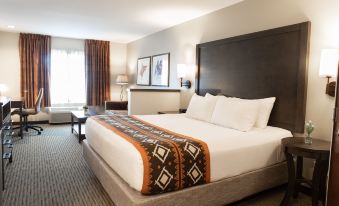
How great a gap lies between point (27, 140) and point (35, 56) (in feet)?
8.50

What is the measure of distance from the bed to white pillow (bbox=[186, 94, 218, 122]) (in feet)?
1.15

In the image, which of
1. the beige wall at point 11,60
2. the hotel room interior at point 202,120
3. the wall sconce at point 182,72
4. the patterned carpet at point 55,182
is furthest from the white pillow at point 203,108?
the beige wall at point 11,60

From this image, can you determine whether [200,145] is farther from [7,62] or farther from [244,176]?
[7,62]

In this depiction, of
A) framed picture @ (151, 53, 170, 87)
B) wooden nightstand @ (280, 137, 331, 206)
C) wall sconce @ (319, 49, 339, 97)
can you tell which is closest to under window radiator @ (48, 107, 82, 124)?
framed picture @ (151, 53, 170, 87)

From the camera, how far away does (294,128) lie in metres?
2.78

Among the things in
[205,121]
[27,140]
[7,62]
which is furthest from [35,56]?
[205,121]

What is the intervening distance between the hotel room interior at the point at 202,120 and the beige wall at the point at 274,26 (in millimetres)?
12

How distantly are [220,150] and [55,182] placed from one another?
6.41ft

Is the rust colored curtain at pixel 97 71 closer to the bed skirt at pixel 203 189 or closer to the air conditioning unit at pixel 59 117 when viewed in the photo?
the air conditioning unit at pixel 59 117

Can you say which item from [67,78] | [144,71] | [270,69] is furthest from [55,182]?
[67,78]

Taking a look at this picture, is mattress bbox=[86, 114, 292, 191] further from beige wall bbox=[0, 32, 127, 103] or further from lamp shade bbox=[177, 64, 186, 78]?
beige wall bbox=[0, 32, 127, 103]

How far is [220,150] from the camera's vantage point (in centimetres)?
215

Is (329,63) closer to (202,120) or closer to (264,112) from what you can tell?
(264,112)

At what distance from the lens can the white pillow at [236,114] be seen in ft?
9.17
